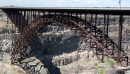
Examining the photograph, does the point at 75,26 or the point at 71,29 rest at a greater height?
the point at 75,26

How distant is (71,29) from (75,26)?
87cm

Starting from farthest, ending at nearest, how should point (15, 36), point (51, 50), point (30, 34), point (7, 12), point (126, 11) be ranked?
1. point (51, 50)
2. point (7, 12)
3. point (15, 36)
4. point (30, 34)
5. point (126, 11)

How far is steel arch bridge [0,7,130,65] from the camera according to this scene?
1654 inches

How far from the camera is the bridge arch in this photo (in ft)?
145

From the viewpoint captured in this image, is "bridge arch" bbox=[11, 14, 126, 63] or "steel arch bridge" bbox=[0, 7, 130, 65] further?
"bridge arch" bbox=[11, 14, 126, 63]

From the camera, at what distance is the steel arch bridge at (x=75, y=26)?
42.0 metres

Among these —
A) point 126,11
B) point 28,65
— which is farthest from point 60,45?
point 126,11

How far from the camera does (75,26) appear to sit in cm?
4881

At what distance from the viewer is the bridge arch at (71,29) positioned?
145 ft

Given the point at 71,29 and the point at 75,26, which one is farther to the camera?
the point at 71,29

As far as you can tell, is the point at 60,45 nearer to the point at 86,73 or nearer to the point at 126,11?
the point at 86,73

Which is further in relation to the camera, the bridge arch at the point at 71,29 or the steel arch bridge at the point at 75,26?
the bridge arch at the point at 71,29

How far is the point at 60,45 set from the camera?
9950 centimetres

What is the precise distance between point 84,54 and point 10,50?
1249 inches
